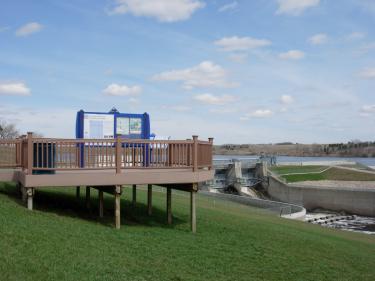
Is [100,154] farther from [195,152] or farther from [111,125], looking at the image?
[195,152]

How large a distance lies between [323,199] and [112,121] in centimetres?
3650

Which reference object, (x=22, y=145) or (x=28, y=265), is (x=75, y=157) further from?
(x=28, y=265)

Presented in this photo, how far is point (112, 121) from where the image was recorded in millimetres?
15242

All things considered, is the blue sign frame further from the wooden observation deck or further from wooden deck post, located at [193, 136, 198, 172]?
wooden deck post, located at [193, 136, 198, 172]

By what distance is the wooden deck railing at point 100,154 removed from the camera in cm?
1233

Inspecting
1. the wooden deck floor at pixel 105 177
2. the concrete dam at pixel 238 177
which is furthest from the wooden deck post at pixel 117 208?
the concrete dam at pixel 238 177

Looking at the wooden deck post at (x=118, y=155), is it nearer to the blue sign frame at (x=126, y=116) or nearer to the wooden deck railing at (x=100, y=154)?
the wooden deck railing at (x=100, y=154)

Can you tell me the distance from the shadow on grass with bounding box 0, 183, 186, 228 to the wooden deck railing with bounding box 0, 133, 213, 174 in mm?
1296

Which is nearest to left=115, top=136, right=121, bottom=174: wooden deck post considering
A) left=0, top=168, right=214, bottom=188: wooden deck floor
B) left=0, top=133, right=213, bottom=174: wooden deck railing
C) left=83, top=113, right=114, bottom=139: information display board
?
left=0, top=133, right=213, bottom=174: wooden deck railing

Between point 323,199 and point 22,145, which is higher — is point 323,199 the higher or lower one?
the lower one

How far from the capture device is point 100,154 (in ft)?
43.4

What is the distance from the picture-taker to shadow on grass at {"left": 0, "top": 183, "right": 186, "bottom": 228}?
13.4 metres

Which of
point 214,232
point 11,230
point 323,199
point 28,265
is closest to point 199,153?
point 214,232

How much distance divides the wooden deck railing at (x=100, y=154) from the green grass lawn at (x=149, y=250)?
126 cm
